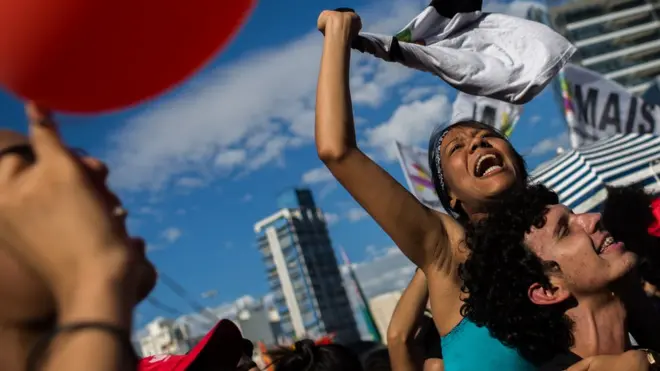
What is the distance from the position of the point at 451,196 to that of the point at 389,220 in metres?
0.53

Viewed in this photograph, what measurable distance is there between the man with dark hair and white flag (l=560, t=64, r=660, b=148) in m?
5.55

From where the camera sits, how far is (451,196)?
226 cm

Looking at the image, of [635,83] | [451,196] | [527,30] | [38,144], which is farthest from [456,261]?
[635,83]

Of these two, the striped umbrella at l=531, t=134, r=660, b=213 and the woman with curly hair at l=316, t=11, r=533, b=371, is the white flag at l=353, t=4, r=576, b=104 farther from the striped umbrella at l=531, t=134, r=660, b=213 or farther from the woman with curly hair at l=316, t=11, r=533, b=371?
the striped umbrella at l=531, t=134, r=660, b=213

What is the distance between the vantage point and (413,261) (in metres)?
1.94

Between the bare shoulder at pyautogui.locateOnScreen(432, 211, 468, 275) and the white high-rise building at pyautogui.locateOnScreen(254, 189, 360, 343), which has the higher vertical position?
the white high-rise building at pyautogui.locateOnScreen(254, 189, 360, 343)

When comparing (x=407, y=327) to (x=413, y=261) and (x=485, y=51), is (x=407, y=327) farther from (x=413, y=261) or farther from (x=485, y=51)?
(x=485, y=51)

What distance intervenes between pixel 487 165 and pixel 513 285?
0.47 metres

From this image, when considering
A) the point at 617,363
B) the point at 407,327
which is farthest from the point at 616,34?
the point at 617,363

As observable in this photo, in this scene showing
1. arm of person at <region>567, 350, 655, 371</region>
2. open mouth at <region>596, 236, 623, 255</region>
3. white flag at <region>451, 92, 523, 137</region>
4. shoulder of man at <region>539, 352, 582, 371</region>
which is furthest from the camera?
white flag at <region>451, 92, 523, 137</region>

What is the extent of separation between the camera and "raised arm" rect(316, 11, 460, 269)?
1787mm

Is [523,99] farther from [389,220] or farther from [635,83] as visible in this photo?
[635,83]

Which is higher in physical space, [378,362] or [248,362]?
[248,362]

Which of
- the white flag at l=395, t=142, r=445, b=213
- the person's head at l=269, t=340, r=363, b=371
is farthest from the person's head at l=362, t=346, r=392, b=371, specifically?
the white flag at l=395, t=142, r=445, b=213
